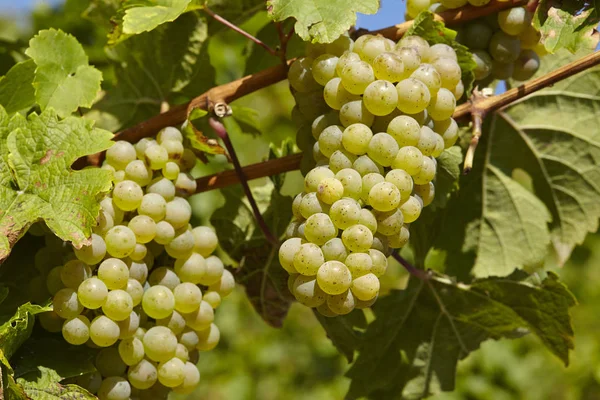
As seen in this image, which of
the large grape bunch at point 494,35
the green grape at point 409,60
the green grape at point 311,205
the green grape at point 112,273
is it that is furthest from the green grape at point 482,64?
the green grape at point 112,273

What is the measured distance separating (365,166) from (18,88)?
569 mm

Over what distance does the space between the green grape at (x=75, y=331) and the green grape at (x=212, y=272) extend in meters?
0.21

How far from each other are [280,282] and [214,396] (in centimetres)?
277

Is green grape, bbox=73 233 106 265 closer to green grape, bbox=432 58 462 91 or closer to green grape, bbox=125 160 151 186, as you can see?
green grape, bbox=125 160 151 186

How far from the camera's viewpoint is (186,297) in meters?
1.11

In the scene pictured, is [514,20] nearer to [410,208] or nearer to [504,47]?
[504,47]

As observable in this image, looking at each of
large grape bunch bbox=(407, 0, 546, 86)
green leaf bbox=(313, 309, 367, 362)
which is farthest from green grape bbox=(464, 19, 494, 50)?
green leaf bbox=(313, 309, 367, 362)

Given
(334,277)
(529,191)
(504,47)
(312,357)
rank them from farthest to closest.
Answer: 1. (312,357)
2. (529,191)
3. (504,47)
4. (334,277)

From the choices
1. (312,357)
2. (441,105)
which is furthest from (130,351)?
(312,357)

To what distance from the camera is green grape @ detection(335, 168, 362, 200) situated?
100 cm

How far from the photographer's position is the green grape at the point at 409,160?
40.1 inches

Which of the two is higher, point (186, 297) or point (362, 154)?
point (362, 154)

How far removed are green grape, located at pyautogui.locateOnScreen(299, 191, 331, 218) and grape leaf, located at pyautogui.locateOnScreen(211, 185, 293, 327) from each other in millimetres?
396

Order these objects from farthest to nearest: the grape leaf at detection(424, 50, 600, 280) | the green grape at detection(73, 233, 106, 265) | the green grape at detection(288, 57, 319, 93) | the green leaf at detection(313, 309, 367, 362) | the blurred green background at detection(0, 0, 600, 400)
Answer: the blurred green background at detection(0, 0, 600, 400), the grape leaf at detection(424, 50, 600, 280), the green leaf at detection(313, 309, 367, 362), the green grape at detection(288, 57, 319, 93), the green grape at detection(73, 233, 106, 265)
